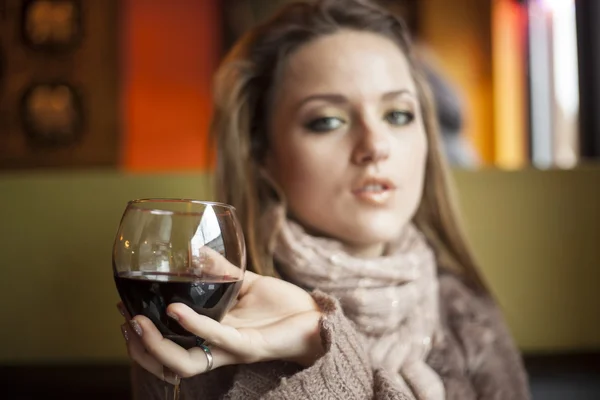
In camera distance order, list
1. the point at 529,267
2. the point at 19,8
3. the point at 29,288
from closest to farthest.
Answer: the point at 29,288
the point at 529,267
the point at 19,8

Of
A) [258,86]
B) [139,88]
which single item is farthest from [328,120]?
[139,88]

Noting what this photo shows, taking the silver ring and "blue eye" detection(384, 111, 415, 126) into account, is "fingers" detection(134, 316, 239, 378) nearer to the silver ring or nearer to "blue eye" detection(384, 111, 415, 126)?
the silver ring

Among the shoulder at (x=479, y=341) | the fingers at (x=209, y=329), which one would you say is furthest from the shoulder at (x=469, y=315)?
the fingers at (x=209, y=329)

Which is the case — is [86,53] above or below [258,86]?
above

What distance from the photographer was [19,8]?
102 inches

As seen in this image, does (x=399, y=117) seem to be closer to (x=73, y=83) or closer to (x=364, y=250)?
(x=364, y=250)

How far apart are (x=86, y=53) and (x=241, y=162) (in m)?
2.96

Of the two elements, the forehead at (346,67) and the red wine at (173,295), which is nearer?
the red wine at (173,295)

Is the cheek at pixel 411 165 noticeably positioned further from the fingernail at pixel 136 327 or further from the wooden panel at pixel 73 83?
the wooden panel at pixel 73 83

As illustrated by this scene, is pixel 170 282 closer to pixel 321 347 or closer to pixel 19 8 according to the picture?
pixel 321 347

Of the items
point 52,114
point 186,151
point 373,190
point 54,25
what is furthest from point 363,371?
point 54,25

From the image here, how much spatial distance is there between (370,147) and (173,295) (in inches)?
7.6

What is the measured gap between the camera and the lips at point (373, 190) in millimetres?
468

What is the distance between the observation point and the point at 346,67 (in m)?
0.47
